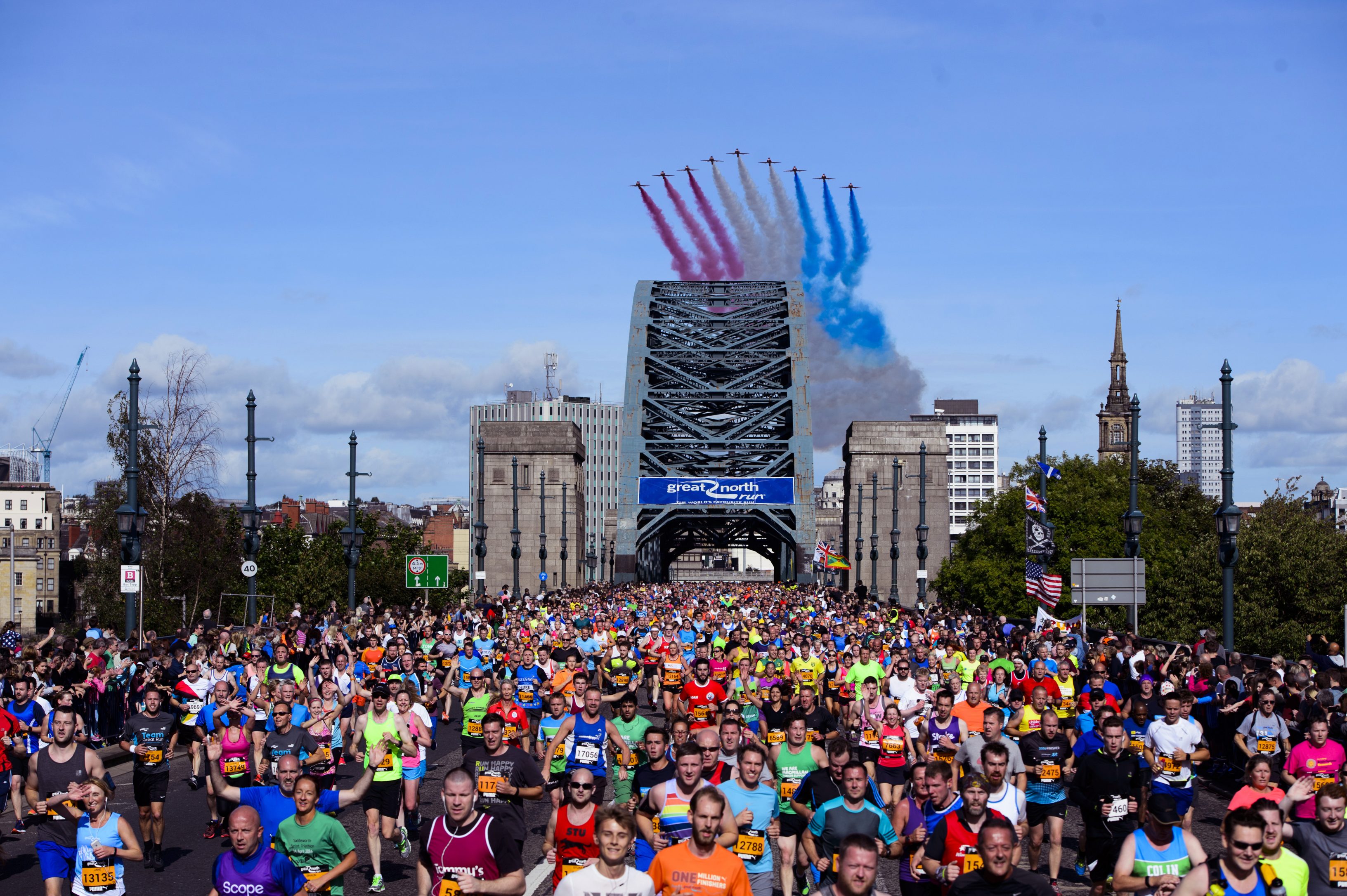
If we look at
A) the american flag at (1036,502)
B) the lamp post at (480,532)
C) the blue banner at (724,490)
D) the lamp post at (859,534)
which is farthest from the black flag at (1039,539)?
the blue banner at (724,490)

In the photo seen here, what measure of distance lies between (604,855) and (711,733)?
373 cm

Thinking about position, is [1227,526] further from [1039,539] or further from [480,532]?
[480,532]

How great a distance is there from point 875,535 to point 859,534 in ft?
4.72

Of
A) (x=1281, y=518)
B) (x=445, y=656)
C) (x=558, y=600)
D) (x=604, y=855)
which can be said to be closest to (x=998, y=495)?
(x=1281, y=518)

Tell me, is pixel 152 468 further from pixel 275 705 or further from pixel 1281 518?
pixel 1281 518

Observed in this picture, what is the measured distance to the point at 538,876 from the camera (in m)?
12.4

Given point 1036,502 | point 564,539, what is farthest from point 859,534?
point 1036,502

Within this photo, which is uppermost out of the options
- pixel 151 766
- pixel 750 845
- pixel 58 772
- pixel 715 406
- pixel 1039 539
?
pixel 715 406

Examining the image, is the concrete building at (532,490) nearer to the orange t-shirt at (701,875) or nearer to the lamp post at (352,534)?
the lamp post at (352,534)

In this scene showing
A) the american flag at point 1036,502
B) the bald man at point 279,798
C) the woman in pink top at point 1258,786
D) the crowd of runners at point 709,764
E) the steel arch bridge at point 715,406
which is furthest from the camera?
the steel arch bridge at point 715,406

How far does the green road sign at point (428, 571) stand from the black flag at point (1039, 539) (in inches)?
634

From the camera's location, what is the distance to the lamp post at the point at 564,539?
94.8 metres

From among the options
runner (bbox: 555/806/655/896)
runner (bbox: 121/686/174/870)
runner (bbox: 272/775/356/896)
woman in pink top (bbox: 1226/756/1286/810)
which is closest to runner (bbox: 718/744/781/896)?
runner (bbox: 555/806/655/896)

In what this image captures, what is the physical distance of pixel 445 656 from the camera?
1051 inches
